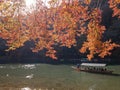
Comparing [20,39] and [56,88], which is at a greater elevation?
[20,39]

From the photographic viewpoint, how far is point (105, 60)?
61844mm

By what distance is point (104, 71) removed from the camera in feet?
133

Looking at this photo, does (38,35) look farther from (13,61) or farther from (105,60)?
(13,61)

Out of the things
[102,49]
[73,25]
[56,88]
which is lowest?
[56,88]

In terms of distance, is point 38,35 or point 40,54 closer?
point 38,35

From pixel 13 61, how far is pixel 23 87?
41.0 metres

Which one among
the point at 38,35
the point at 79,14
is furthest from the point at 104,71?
the point at 79,14

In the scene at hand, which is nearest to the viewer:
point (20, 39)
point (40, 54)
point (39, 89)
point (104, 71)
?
point (20, 39)

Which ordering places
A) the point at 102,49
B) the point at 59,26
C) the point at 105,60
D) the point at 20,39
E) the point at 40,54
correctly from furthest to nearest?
1. the point at 40,54
2. the point at 105,60
3. the point at 59,26
4. the point at 20,39
5. the point at 102,49

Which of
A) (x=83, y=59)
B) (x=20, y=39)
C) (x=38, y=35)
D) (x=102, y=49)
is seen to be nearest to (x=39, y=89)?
(x=38, y=35)

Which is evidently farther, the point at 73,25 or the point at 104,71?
the point at 104,71

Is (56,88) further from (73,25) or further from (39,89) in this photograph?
(73,25)

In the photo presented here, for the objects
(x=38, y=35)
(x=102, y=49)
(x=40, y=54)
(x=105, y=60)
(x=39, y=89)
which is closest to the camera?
(x=102, y=49)

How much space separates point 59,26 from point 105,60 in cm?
5055
